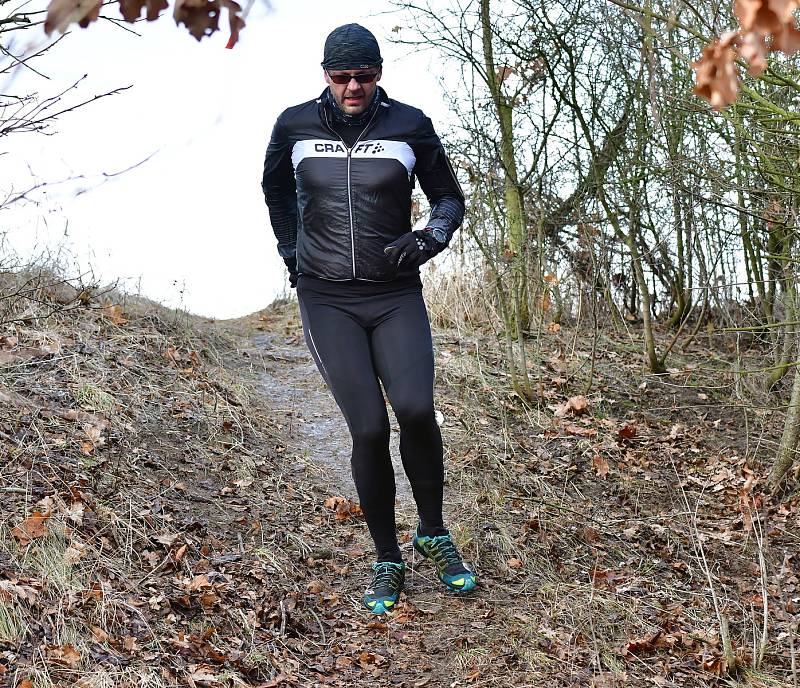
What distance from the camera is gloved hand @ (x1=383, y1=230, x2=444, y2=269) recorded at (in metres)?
4.26

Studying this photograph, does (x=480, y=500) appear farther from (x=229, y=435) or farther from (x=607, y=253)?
(x=607, y=253)

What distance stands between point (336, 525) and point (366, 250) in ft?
7.32

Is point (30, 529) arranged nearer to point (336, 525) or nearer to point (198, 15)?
point (336, 525)

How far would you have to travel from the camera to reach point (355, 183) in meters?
4.30

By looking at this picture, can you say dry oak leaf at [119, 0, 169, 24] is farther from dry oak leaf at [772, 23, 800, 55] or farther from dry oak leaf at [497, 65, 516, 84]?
dry oak leaf at [497, 65, 516, 84]

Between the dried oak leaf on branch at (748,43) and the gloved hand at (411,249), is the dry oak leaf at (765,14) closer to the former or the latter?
the dried oak leaf on branch at (748,43)

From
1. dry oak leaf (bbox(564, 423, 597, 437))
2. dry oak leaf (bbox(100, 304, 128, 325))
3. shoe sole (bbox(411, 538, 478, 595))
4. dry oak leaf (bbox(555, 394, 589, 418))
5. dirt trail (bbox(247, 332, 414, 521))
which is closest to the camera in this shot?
shoe sole (bbox(411, 538, 478, 595))

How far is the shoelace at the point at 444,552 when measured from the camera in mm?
4664

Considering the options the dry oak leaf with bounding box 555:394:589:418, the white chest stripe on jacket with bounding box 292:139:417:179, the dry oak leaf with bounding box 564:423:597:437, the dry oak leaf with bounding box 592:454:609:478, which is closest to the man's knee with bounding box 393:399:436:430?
the white chest stripe on jacket with bounding box 292:139:417:179

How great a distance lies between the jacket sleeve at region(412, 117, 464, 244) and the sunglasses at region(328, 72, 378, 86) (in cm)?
36

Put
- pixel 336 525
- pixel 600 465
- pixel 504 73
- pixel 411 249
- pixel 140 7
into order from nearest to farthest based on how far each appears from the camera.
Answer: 1. pixel 140 7
2. pixel 411 249
3. pixel 336 525
4. pixel 600 465
5. pixel 504 73

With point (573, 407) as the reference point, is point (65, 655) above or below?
below

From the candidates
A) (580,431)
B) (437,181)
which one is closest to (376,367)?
(437,181)

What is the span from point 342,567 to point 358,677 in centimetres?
113
